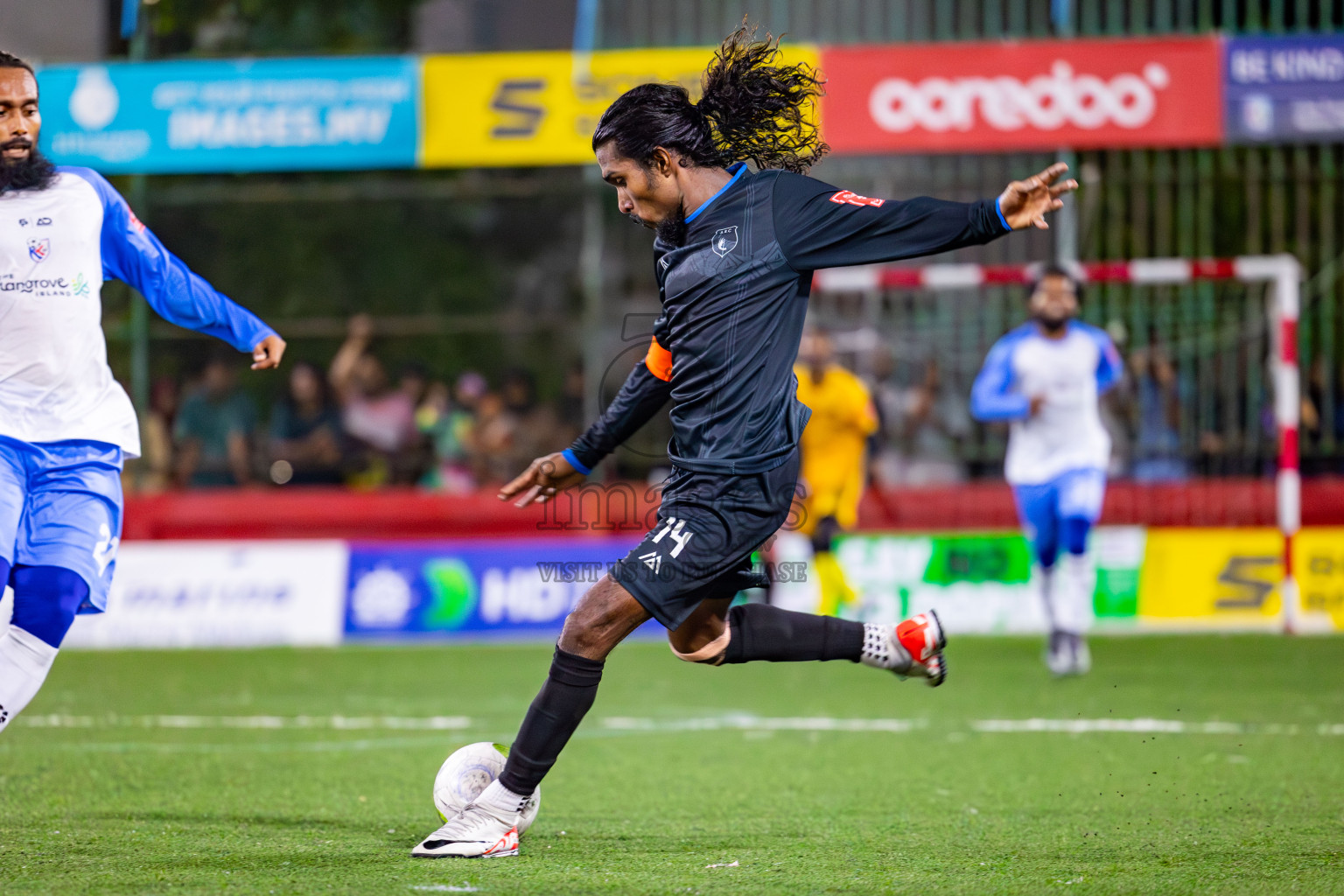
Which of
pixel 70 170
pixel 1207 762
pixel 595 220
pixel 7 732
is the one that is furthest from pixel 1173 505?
pixel 70 170

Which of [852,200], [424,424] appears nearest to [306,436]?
[424,424]

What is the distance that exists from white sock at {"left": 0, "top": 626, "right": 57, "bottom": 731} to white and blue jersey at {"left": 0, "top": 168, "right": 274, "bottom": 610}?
8.2 inches

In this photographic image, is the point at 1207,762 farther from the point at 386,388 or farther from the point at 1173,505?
the point at 386,388

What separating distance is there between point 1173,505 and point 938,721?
18.3 ft

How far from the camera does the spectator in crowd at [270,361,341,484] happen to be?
45.5 feet

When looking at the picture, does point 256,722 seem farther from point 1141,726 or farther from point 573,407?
point 573,407

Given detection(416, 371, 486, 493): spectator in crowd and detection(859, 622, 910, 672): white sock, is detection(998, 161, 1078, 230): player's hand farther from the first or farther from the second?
detection(416, 371, 486, 493): spectator in crowd

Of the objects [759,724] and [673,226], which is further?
[759,724]

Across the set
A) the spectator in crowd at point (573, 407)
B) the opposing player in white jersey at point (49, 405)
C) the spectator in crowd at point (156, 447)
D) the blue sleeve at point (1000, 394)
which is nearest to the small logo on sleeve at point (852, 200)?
the opposing player in white jersey at point (49, 405)

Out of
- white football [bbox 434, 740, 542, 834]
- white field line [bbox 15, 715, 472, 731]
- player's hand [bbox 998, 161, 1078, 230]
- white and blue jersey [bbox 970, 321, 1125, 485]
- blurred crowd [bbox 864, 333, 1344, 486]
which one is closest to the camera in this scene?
player's hand [bbox 998, 161, 1078, 230]

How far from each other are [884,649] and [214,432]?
32.6ft

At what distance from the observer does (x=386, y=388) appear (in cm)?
1420

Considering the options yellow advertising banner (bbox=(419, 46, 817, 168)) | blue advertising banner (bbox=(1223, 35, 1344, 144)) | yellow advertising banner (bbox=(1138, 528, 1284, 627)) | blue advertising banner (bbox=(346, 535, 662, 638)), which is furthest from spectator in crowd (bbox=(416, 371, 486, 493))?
blue advertising banner (bbox=(1223, 35, 1344, 144))

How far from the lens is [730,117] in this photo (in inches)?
194
